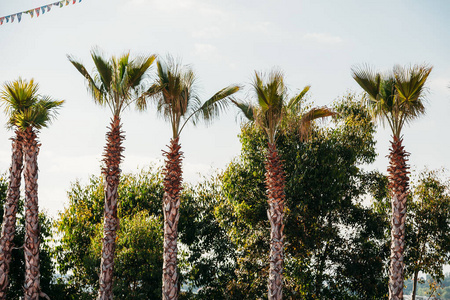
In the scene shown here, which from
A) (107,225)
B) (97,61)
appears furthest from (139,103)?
(107,225)

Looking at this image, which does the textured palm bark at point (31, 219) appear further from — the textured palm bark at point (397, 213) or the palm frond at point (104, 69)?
the textured palm bark at point (397, 213)

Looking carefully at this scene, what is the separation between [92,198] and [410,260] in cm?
1698

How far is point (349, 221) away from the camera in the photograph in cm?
2044

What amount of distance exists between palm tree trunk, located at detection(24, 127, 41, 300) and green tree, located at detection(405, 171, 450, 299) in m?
16.5

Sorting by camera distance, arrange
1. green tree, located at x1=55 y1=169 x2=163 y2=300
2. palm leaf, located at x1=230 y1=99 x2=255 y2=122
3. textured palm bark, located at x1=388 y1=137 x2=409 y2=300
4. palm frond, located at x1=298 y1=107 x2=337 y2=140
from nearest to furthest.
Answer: textured palm bark, located at x1=388 y1=137 x2=409 y2=300 → palm frond, located at x1=298 y1=107 x2=337 y2=140 → palm leaf, located at x1=230 y1=99 x2=255 y2=122 → green tree, located at x1=55 y1=169 x2=163 y2=300

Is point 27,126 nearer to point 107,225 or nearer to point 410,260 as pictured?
point 107,225

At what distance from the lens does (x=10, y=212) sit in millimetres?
17141

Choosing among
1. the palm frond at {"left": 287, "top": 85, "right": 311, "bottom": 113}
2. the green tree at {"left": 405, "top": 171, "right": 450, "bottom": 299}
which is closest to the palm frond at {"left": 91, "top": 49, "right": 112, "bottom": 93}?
the palm frond at {"left": 287, "top": 85, "right": 311, "bottom": 113}

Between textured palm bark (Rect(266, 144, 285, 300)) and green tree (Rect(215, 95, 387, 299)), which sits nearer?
textured palm bark (Rect(266, 144, 285, 300))

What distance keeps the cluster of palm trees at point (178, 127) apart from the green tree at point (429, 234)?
29.4 ft

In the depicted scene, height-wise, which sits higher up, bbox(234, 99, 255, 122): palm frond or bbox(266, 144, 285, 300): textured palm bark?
bbox(234, 99, 255, 122): palm frond

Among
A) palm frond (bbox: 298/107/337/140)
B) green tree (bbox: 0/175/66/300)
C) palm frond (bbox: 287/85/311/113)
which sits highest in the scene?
palm frond (bbox: 287/85/311/113)

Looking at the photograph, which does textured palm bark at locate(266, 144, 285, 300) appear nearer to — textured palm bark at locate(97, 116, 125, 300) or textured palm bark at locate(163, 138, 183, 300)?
textured palm bark at locate(163, 138, 183, 300)

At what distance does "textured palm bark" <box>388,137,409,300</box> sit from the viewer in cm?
1400
